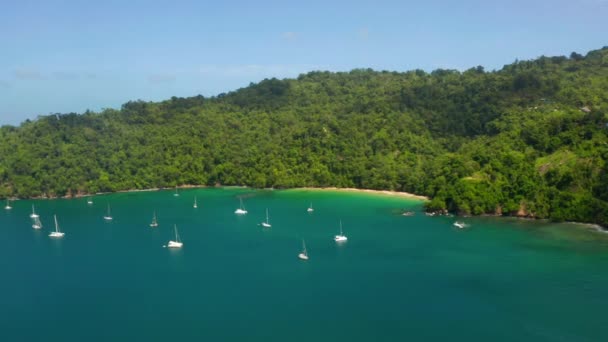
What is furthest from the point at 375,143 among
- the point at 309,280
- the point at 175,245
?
the point at 309,280

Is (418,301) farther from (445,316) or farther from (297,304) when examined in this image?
(297,304)

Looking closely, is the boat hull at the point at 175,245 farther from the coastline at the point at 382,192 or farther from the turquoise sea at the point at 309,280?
the coastline at the point at 382,192

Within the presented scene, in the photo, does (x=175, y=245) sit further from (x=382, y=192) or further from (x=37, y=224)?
(x=382, y=192)

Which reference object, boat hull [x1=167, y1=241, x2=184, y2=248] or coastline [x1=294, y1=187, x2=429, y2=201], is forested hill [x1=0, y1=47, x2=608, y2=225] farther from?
boat hull [x1=167, y1=241, x2=184, y2=248]

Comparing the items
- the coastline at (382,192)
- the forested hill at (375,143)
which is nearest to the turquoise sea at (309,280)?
the forested hill at (375,143)


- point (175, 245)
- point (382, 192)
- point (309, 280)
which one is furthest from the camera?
point (382, 192)

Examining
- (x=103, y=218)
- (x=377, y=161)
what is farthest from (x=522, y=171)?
(x=103, y=218)
